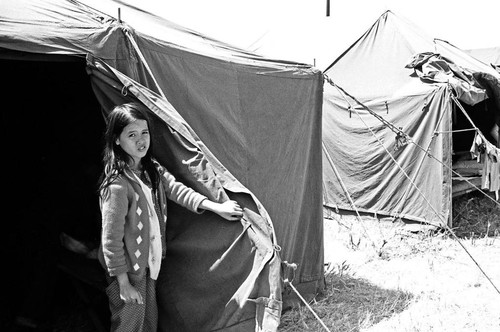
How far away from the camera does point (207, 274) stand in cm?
349

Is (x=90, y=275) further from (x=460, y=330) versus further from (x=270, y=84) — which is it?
(x=460, y=330)

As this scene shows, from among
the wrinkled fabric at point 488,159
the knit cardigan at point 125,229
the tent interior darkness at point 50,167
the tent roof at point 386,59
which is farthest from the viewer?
the tent roof at point 386,59

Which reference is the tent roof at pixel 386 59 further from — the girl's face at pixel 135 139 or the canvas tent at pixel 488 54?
the canvas tent at pixel 488 54

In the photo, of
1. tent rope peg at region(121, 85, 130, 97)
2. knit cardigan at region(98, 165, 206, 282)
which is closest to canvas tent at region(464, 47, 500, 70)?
tent rope peg at region(121, 85, 130, 97)

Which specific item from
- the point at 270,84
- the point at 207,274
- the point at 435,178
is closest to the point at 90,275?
the point at 207,274

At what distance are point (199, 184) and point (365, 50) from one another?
652 cm

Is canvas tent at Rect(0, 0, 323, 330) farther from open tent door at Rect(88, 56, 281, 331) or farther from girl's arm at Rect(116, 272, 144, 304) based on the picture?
girl's arm at Rect(116, 272, 144, 304)

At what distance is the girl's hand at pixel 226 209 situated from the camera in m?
3.34

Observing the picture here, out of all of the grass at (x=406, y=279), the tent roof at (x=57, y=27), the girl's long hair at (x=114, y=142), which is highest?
the tent roof at (x=57, y=27)

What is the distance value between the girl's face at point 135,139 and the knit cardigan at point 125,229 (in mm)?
132

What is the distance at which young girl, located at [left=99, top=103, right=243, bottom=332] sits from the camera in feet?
9.95

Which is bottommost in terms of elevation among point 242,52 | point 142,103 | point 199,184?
point 199,184

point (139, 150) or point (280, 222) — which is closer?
point (139, 150)

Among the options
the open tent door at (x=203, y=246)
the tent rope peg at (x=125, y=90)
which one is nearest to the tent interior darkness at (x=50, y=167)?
the open tent door at (x=203, y=246)
